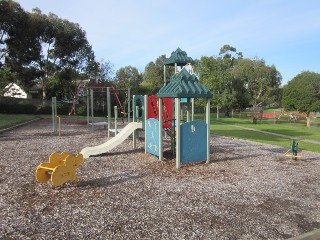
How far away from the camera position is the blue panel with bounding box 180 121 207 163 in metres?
9.16

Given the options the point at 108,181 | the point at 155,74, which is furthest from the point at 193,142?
the point at 155,74

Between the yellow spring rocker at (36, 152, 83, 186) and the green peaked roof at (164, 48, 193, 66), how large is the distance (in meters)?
7.29

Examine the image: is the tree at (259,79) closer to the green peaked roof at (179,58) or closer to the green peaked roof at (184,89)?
the green peaked roof at (179,58)

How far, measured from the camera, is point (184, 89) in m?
8.88

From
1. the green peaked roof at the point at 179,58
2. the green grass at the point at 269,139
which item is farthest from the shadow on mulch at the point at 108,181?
the green grass at the point at 269,139

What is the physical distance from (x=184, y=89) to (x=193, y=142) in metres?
1.72

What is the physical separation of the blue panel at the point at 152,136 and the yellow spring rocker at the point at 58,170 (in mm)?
3583

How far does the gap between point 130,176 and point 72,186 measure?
5.27 ft

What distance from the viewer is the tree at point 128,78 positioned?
164ft

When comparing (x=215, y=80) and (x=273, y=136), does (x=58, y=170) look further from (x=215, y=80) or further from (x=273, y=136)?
(x=215, y=80)

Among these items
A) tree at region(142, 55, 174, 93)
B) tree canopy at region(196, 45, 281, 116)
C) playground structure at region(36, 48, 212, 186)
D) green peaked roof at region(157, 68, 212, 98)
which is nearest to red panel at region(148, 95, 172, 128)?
playground structure at region(36, 48, 212, 186)

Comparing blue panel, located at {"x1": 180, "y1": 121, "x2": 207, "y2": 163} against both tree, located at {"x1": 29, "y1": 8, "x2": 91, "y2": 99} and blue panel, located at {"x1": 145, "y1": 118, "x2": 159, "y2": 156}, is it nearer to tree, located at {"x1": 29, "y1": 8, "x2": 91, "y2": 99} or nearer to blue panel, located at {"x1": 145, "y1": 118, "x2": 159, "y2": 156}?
blue panel, located at {"x1": 145, "y1": 118, "x2": 159, "y2": 156}

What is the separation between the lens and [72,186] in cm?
697

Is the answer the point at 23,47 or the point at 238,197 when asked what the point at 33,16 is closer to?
the point at 23,47
